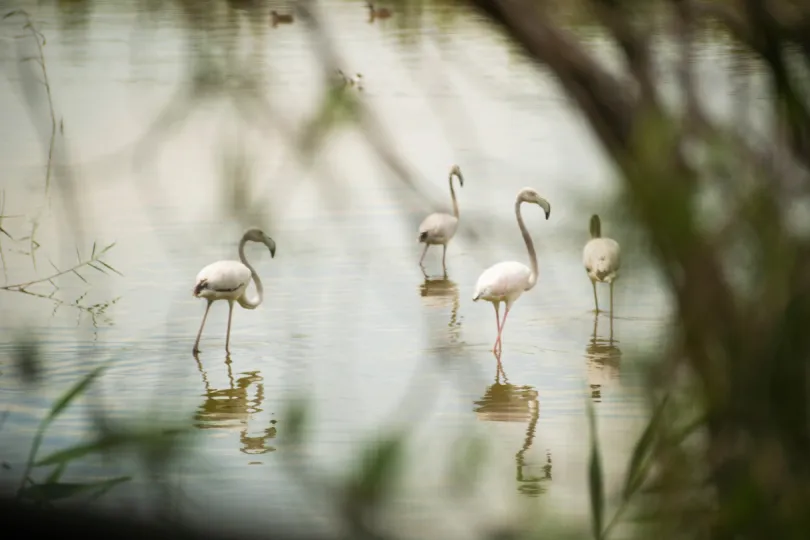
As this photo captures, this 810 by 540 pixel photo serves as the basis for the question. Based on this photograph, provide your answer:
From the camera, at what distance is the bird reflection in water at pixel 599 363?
4.66 meters

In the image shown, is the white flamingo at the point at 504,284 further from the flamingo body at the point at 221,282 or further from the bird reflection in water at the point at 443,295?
the flamingo body at the point at 221,282

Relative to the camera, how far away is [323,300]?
19.8ft

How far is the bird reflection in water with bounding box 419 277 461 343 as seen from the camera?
5840 mm

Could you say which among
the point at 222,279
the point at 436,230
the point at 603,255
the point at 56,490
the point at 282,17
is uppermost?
the point at 282,17

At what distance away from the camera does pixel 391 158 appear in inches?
32.4

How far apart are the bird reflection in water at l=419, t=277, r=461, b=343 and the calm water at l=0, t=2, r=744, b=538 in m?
0.02

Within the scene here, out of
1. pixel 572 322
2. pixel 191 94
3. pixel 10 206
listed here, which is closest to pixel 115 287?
pixel 10 206

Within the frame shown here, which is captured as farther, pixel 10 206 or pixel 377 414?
pixel 10 206

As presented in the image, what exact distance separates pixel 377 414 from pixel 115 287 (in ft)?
7.74

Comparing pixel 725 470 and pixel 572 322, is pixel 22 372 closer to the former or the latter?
pixel 725 470

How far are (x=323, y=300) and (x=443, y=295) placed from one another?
661 mm

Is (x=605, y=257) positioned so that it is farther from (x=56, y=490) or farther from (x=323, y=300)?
(x=323, y=300)

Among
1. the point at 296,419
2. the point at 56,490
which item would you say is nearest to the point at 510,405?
the point at 56,490

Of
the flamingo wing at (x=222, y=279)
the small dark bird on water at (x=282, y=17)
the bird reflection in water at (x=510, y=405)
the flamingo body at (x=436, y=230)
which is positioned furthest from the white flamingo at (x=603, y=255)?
the flamingo body at (x=436, y=230)
